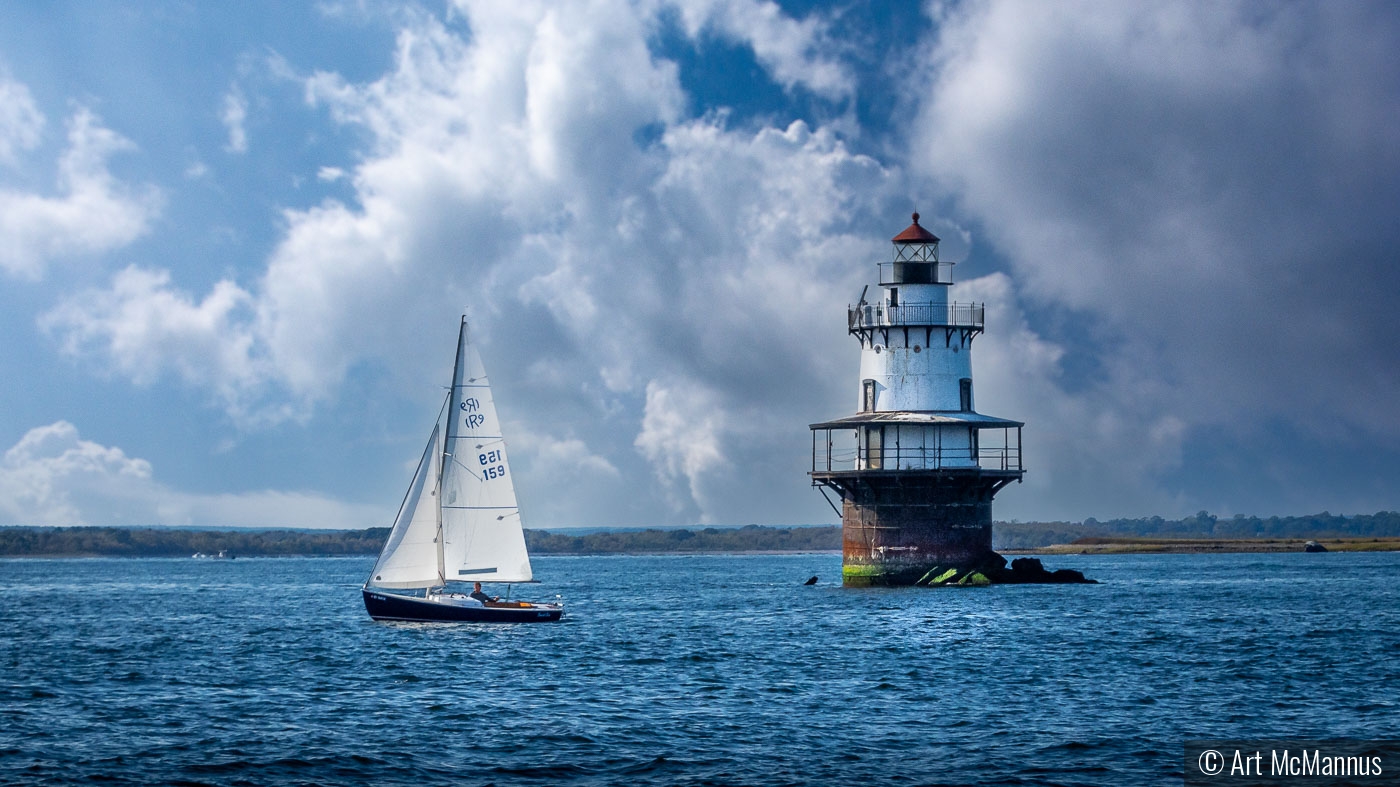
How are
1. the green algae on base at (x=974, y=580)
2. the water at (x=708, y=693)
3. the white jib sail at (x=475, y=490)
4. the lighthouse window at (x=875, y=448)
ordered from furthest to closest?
the lighthouse window at (x=875, y=448) → the green algae on base at (x=974, y=580) → the white jib sail at (x=475, y=490) → the water at (x=708, y=693)

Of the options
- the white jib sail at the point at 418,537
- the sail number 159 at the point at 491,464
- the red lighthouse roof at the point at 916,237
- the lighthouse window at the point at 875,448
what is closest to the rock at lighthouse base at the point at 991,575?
the lighthouse window at the point at 875,448

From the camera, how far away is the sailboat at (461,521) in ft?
178

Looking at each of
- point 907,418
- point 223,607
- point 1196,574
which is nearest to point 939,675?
point 907,418

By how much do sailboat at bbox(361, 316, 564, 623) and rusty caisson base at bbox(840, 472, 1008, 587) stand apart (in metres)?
20.9

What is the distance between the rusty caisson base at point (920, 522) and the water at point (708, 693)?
10.1 ft

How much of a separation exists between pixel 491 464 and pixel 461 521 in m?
2.32

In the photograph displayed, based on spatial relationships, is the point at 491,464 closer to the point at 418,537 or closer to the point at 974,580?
the point at 418,537

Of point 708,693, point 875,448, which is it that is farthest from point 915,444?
point 708,693

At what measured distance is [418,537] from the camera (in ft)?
178

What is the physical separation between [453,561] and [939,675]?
70.6 ft

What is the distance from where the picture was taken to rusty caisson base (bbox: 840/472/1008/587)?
6975cm

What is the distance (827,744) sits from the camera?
94.5 ft

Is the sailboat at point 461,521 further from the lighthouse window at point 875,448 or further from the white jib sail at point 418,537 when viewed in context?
the lighthouse window at point 875,448

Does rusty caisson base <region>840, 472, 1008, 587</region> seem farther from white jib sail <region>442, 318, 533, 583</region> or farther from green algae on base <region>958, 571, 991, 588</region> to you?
white jib sail <region>442, 318, 533, 583</region>
